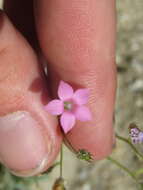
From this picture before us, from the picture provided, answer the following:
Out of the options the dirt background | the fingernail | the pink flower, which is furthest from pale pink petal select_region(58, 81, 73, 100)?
the dirt background

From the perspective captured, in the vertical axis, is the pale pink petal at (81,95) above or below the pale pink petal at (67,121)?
above

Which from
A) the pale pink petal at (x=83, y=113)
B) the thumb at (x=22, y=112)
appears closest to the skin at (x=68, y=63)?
the thumb at (x=22, y=112)

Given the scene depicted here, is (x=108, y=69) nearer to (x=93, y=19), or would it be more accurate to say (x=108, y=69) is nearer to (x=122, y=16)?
(x=93, y=19)

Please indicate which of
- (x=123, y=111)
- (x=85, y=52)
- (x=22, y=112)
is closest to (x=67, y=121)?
(x=22, y=112)

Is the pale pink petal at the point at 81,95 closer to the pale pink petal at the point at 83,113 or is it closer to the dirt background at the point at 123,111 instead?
the pale pink petal at the point at 83,113

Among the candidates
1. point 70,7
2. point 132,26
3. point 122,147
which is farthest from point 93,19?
point 132,26

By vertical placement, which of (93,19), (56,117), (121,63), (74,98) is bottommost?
(121,63)

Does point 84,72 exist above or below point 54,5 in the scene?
below
